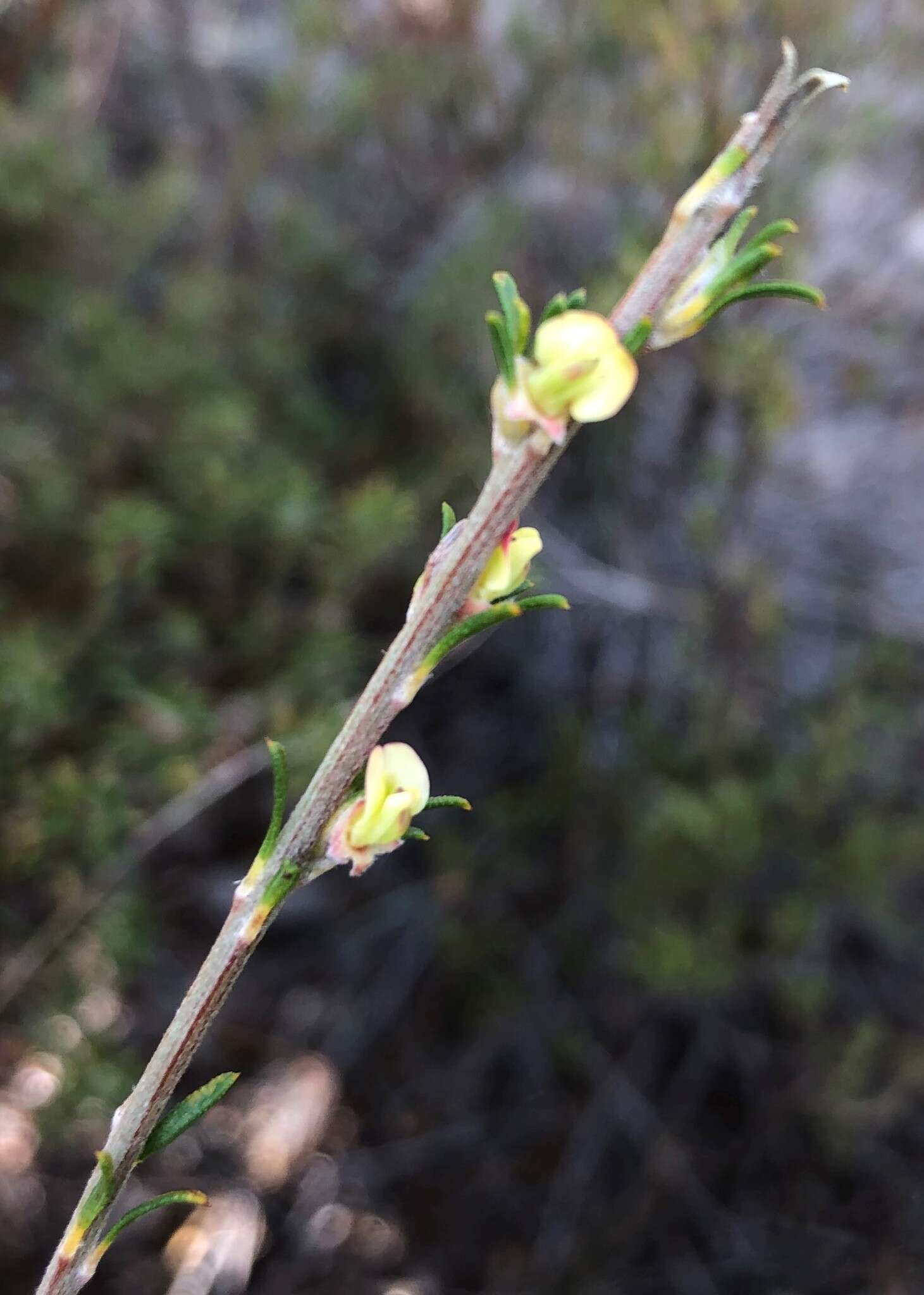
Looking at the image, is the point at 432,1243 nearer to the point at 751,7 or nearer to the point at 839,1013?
the point at 839,1013

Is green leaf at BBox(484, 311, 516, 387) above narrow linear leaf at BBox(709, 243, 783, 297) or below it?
above

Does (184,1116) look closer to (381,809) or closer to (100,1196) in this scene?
(100,1196)

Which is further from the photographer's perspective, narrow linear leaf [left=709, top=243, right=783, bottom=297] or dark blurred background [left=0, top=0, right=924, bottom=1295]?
dark blurred background [left=0, top=0, right=924, bottom=1295]

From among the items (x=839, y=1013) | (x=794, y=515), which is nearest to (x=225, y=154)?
(x=794, y=515)

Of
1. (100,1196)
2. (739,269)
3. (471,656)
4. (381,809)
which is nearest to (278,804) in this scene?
(381,809)

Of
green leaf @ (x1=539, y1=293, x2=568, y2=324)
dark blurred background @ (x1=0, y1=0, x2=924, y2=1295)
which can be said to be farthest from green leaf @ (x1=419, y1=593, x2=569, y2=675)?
dark blurred background @ (x1=0, y1=0, x2=924, y2=1295)

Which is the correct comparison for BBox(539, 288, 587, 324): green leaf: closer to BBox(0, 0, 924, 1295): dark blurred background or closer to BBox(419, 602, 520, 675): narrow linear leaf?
BBox(419, 602, 520, 675): narrow linear leaf

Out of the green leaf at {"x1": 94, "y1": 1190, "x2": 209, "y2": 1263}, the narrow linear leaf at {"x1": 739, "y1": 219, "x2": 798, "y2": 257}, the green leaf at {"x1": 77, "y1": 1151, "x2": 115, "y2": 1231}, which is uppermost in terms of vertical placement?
the narrow linear leaf at {"x1": 739, "y1": 219, "x2": 798, "y2": 257}
